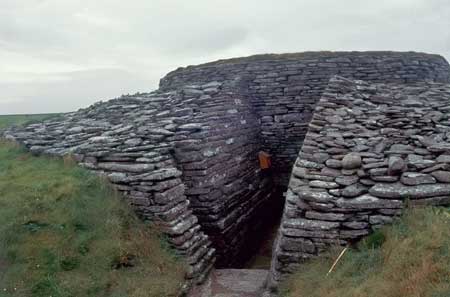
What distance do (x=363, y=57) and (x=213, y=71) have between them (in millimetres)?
4495

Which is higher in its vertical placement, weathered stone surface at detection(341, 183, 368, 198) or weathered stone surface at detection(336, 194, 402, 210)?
weathered stone surface at detection(341, 183, 368, 198)

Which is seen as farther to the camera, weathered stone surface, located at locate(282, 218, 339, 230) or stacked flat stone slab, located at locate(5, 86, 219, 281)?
stacked flat stone slab, located at locate(5, 86, 219, 281)

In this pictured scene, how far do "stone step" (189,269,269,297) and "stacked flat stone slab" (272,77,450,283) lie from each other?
0.61m

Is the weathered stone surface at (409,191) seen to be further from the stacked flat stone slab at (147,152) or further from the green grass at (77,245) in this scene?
the green grass at (77,245)

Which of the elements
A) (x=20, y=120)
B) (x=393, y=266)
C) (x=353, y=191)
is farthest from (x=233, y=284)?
(x=20, y=120)

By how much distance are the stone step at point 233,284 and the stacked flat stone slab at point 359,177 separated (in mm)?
605

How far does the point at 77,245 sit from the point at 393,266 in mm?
4183

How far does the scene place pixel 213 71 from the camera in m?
13.3

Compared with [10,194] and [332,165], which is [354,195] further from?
[10,194]

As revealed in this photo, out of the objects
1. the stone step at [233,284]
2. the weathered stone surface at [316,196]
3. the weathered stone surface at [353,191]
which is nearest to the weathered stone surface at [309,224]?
the weathered stone surface at [316,196]

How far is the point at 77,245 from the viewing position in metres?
6.09

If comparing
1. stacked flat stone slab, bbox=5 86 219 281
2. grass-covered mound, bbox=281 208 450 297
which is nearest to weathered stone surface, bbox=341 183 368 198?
grass-covered mound, bbox=281 208 450 297

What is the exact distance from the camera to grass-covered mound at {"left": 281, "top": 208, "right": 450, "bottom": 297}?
427cm

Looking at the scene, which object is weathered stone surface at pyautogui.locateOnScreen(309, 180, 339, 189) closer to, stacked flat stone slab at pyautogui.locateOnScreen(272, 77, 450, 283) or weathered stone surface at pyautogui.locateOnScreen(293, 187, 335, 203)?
stacked flat stone slab at pyautogui.locateOnScreen(272, 77, 450, 283)
